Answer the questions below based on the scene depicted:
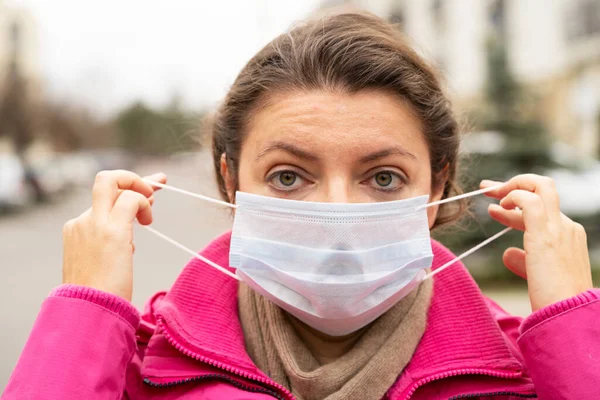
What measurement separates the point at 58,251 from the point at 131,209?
13.9m

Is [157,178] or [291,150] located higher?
[291,150]

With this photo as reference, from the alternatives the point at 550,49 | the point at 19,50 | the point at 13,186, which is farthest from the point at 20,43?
the point at 550,49

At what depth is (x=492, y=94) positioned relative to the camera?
9922mm

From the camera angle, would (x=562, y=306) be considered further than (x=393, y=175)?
No

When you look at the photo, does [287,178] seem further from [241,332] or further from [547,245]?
[547,245]

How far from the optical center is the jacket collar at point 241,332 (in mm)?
1853

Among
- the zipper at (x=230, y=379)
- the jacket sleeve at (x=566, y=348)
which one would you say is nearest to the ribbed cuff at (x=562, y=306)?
the jacket sleeve at (x=566, y=348)

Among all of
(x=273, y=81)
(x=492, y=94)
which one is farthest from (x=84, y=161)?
(x=273, y=81)

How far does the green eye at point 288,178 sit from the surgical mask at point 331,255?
9 cm

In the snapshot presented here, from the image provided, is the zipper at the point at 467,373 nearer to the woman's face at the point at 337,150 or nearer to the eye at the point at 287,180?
the woman's face at the point at 337,150

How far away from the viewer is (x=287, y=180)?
198 centimetres

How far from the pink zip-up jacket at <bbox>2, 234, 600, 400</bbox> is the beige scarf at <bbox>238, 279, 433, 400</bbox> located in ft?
0.14

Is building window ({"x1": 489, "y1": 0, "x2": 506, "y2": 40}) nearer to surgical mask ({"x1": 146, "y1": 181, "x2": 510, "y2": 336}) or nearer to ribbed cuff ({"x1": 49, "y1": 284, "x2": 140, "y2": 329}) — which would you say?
surgical mask ({"x1": 146, "y1": 181, "x2": 510, "y2": 336})

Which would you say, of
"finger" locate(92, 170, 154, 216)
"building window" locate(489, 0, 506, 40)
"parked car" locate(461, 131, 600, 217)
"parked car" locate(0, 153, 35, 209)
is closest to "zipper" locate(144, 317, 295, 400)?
"finger" locate(92, 170, 154, 216)
